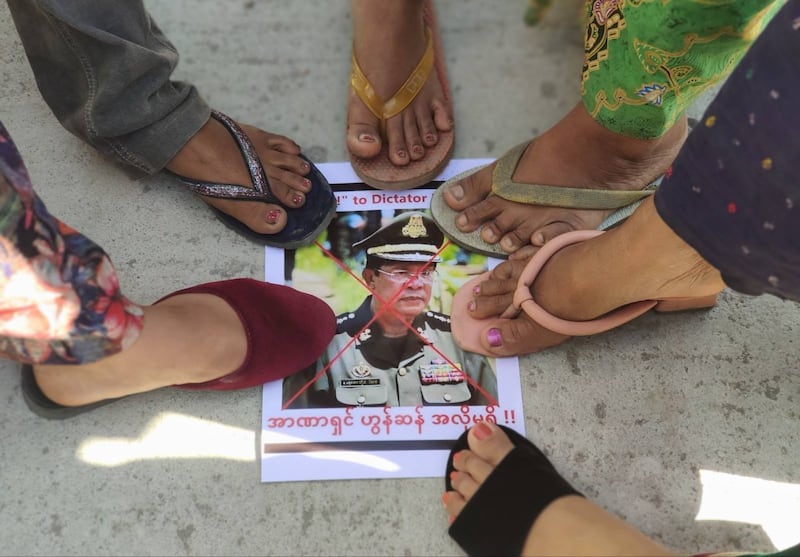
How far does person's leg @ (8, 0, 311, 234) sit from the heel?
484 millimetres

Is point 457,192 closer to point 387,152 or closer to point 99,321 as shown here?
point 387,152

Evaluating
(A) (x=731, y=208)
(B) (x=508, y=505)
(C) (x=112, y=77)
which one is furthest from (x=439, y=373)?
(C) (x=112, y=77)

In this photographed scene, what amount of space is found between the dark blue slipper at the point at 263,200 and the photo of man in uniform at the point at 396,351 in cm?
7

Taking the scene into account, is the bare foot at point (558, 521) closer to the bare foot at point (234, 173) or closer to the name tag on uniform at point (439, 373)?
the name tag on uniform at point (439, 373)

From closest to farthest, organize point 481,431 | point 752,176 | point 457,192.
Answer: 1. point 752,176
2. point 481,431
3. point 457,192

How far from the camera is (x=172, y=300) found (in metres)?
0.71

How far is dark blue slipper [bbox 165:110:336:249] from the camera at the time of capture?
0.81m

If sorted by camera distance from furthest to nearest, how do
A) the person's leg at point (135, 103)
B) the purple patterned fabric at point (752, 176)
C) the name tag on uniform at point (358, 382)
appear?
the name tag on uniform at point (358, 382) → the person's leg at point (135, 103) → the purple patterned fabric at point (752, 176)

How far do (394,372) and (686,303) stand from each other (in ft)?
1.24

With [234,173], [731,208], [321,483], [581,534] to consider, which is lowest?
[321,483]

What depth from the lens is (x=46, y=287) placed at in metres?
0.46

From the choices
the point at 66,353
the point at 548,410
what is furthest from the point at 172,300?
the point at 548,410

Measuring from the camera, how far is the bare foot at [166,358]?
0.62 metres

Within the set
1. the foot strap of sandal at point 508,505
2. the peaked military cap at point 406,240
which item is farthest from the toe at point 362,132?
the foot strap of sandal at point 508,505
